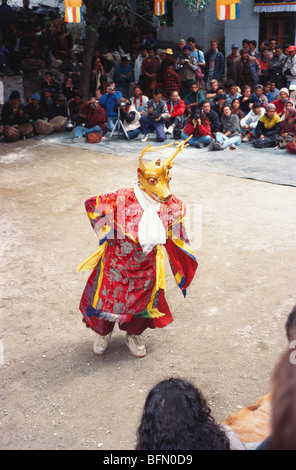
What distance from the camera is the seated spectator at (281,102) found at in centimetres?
1034

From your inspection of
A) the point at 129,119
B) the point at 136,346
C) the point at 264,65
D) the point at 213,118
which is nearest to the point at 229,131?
A: the point at 213,118

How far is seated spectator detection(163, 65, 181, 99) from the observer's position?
12.0 metres

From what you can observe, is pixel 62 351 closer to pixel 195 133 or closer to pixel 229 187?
pixel 229 187

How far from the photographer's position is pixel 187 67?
1218 cm

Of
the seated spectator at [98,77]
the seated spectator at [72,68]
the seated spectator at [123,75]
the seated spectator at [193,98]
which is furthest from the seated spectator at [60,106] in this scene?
the seated spectator at [193,98]

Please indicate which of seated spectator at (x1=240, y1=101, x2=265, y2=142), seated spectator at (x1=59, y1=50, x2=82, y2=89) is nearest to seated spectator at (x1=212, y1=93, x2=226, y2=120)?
seated spectator at (x1=240, y1=101, x2=265, y2=142)

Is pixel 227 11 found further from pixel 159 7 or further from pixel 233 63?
pixel 233 63

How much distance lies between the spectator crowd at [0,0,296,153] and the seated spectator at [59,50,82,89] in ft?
0.08

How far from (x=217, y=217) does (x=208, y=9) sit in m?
9.68

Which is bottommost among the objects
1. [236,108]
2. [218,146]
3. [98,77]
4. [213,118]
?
[218,146]

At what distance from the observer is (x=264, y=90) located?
37.5 ft

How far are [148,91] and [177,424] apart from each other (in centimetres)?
1187

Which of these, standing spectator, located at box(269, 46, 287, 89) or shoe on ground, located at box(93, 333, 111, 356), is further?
standing spectator, located at box(269, 46, 287, 89)

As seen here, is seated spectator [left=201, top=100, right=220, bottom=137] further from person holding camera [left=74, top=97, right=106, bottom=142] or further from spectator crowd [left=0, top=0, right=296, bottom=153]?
person holding camera [left=74, top=97, right=106, bottom=142]
